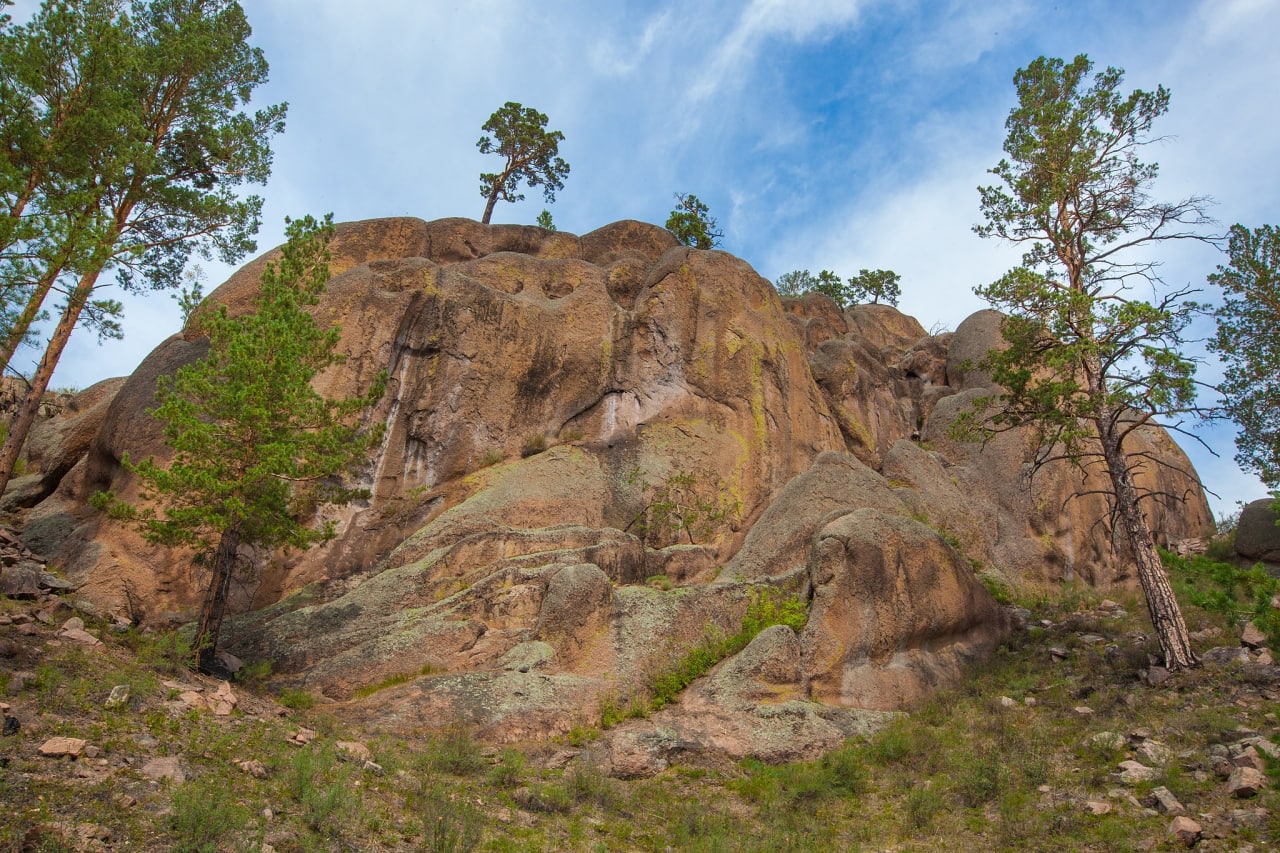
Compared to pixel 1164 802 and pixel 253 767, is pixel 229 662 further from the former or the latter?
pixel 1164 802

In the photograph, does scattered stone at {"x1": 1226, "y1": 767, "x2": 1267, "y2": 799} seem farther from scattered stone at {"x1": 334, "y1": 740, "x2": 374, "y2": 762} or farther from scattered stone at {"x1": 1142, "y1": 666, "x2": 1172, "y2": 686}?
scattered stone at {"x1": 334, "y1": 740, "x2": 374, "y2": 762}

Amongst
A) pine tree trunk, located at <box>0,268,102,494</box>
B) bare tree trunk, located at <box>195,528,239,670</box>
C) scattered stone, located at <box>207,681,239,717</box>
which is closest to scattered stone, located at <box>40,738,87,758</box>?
scattered stone, located at <box>207,681,239,717</box>

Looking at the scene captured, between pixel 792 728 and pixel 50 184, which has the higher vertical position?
pixel 50 184

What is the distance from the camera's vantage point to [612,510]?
25203mm

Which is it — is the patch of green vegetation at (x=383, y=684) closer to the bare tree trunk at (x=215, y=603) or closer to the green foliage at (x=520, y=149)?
the bare tree trunk at (x=215, y=603)

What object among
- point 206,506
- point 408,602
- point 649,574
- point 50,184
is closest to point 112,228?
point 50,184

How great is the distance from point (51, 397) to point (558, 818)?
31.2 m

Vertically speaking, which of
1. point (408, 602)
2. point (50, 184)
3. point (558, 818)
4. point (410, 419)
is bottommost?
point (558, 818)

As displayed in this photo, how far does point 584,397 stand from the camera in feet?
93.9

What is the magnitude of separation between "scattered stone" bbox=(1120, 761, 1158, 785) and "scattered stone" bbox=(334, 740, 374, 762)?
1120 centimetres

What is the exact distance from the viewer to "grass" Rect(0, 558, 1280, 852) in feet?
32.6

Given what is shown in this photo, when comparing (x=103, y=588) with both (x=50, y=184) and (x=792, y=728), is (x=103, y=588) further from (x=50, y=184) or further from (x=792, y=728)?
(x=792, y=728)

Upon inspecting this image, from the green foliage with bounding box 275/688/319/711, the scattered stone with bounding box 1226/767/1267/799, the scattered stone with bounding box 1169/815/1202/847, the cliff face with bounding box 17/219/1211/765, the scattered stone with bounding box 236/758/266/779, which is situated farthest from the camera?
the cliff face with bounding box 17/219/1211/765

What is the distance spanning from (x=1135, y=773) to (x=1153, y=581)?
5579mm
